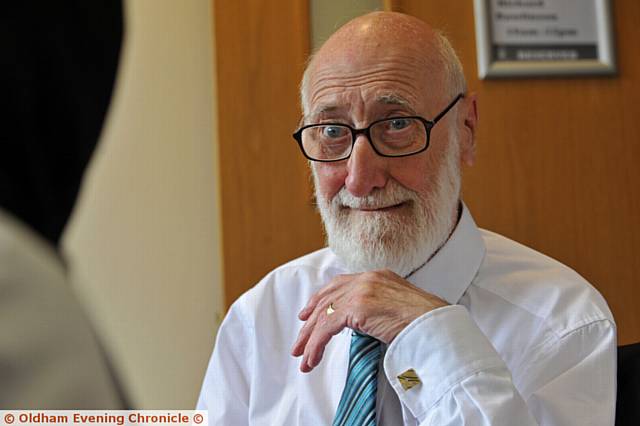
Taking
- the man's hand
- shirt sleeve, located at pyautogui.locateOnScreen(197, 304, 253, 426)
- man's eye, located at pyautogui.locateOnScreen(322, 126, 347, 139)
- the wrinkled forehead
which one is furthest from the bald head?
shirt sleeve, located at pyautogui.locateOnScreen(197, 304, 253, 426)

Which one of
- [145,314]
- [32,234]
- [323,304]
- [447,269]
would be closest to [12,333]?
[32,234]

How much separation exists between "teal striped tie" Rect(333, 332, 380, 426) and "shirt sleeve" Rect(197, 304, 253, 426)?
0.80 feet

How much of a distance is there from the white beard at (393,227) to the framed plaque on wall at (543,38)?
0.53 metres

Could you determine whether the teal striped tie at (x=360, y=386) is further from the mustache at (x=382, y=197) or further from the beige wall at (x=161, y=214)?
the beige wall at (x=161, y=214)

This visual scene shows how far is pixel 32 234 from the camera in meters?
0.32

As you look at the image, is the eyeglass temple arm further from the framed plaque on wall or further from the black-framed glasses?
the framed plaque on wall

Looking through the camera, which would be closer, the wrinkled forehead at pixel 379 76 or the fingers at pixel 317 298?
the fingers at pixel 317 298

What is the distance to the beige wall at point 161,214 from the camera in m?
1.84

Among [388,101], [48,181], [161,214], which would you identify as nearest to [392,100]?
[388,101]

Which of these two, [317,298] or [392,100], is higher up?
[392,100]

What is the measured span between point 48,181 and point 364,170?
993 millimetres

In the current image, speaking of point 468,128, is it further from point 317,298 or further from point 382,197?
point 317,298

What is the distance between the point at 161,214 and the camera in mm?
1876

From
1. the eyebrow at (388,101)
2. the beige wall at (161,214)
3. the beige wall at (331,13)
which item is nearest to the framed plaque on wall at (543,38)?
the beige wall at (331,13)
